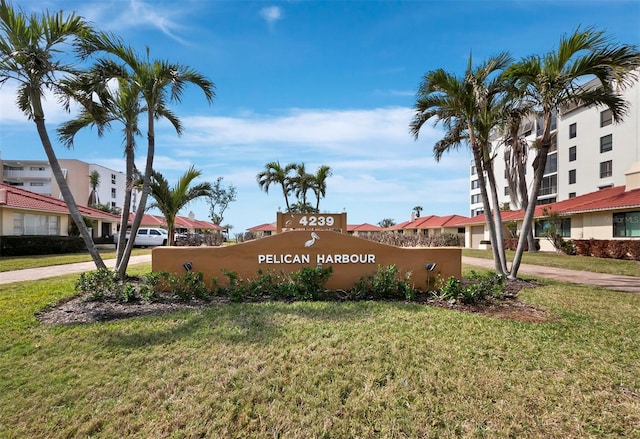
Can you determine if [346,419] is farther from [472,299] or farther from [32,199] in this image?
[32,199]

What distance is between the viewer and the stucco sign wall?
7.14 m

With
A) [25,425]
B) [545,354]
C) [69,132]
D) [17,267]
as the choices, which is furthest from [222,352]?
[17,267]

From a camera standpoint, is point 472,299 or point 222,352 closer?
point 222,352

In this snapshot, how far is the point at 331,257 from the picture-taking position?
721cm

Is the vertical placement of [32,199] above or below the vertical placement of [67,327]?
above

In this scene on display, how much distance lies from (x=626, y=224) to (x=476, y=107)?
48.9 ft

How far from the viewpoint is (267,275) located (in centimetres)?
671

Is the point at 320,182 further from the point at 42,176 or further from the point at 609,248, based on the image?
the point at 42,176

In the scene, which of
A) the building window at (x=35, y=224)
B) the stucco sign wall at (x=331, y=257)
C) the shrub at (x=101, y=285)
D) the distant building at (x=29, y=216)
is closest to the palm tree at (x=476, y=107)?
the stucco sign wall at (x=331, y=257)

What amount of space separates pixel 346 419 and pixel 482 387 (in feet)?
4.54

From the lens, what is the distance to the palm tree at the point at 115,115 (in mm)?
7305

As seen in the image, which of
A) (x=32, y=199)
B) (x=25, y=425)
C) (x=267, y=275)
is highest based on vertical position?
(x=32, y=199)

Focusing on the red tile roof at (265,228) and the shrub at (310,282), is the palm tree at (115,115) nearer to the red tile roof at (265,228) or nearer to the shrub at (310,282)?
the shrub at (310,282)

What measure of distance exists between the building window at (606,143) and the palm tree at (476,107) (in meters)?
28.0
